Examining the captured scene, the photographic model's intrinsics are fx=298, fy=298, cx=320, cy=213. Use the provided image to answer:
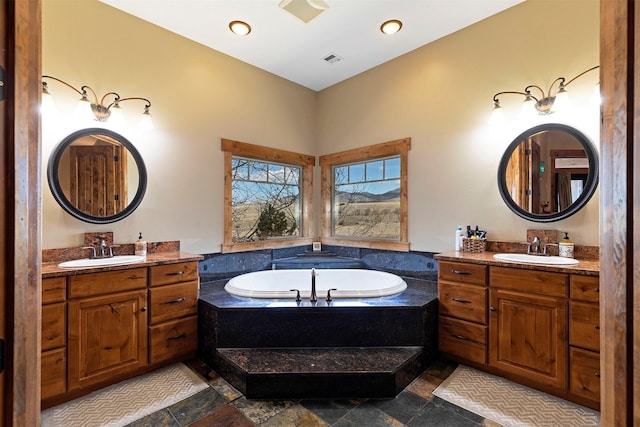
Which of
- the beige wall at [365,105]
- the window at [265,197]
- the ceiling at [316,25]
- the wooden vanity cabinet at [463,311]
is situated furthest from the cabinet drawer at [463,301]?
the ceiling at [316,25]

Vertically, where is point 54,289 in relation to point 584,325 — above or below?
above

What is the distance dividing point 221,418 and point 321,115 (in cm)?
362

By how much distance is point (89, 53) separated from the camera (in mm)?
2543

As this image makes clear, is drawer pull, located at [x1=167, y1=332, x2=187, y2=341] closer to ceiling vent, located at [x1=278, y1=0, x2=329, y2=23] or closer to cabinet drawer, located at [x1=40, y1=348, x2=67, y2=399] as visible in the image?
cabinet drawer, located at [x1=40, y1=348, x2=67, y2=399]

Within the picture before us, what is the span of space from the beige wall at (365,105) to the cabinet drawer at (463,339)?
857 millimetres

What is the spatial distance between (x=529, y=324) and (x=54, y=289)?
129 inches

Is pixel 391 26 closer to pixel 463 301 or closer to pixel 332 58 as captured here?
pixel 332 58

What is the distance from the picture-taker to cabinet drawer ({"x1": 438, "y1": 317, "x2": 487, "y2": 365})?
2.37 metres

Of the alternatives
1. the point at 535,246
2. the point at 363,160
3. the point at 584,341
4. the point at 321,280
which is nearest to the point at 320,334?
the point at 321,280

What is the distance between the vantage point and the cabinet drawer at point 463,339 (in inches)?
93.3

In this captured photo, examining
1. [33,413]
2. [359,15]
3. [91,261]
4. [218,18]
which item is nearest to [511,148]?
[359,15]

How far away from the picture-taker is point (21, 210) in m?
0.62

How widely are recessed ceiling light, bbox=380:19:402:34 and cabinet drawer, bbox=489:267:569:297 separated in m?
2.37

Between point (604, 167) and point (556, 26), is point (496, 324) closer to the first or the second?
point (604, 167)
